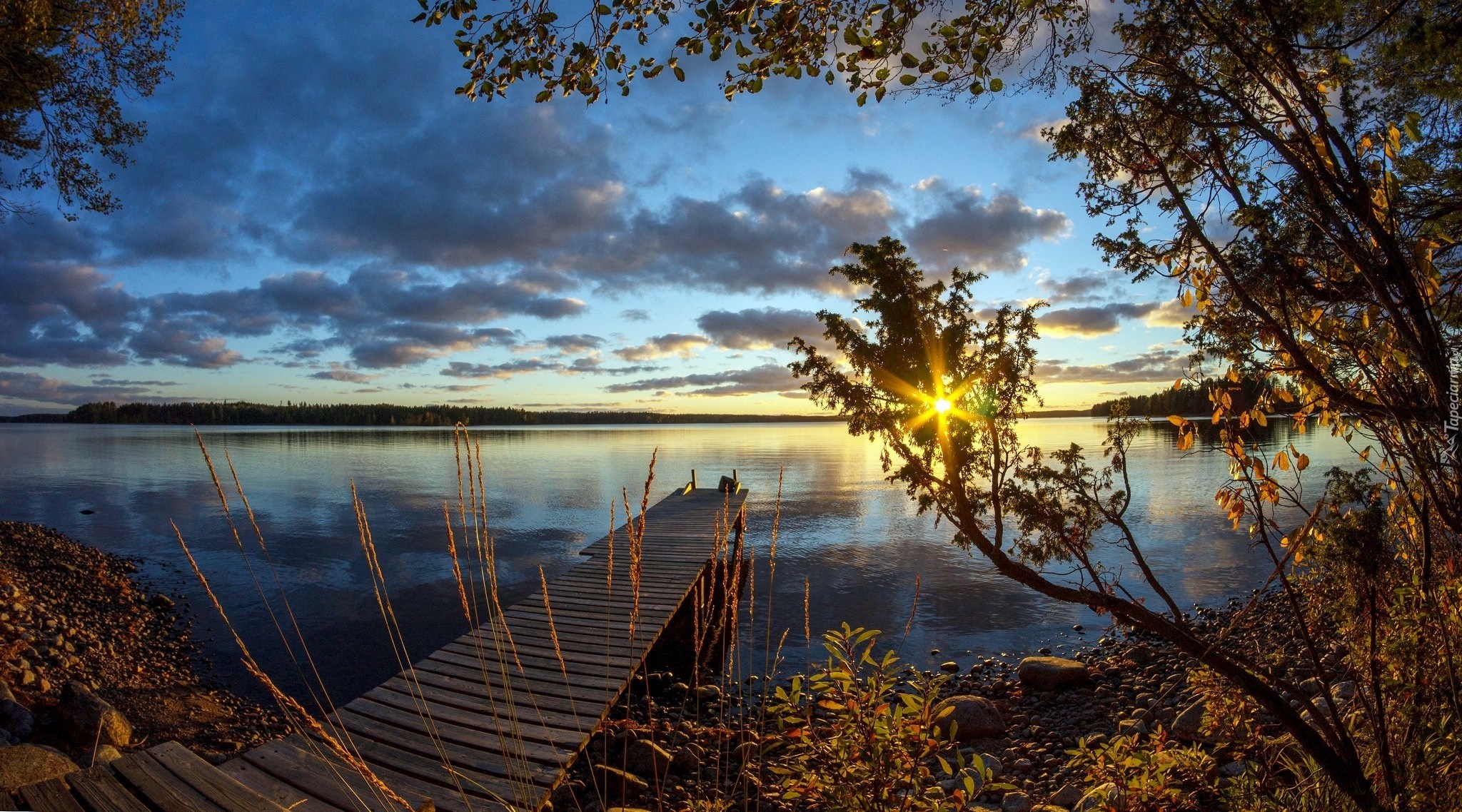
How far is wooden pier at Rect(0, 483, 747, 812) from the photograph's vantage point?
10.5 ft

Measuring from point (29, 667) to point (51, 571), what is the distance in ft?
24.5

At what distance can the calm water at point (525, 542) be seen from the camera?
10.9m

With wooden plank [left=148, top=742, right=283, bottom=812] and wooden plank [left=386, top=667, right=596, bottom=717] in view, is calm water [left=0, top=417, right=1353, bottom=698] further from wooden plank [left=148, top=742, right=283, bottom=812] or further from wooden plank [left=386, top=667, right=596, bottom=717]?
wooden plank [left=148, top=742, right=283, bottom=812]

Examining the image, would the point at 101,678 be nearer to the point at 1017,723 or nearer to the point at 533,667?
the point at 533,667

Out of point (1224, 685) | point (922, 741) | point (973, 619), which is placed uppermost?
point (922, 741)

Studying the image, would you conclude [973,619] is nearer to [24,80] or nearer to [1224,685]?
[1224,685]

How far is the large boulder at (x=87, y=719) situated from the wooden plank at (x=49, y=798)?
3727 mm

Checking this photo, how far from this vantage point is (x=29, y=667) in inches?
291

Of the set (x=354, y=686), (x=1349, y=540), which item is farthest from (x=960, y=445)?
(x=354, y=686)

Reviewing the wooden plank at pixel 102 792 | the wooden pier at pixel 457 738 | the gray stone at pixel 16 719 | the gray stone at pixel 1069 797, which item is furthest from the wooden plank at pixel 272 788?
the gray stone at pixel 1069 797

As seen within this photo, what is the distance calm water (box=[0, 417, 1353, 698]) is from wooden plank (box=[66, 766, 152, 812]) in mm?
5371

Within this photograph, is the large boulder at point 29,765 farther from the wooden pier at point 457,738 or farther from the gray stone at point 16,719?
the gray stone at point 16,719

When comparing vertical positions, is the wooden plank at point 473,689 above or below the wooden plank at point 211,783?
below

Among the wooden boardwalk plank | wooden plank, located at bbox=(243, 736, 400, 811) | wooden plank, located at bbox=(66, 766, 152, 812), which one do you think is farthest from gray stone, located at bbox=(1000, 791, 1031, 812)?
wooden plank, located at bbox=(66, 766, 152, 812)
